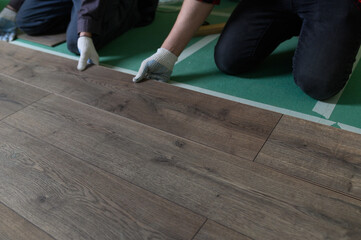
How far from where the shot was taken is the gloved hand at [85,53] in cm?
157

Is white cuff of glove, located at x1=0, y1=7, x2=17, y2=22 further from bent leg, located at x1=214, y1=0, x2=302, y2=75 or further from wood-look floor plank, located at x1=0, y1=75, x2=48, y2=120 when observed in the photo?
bent leg, located at x1=214, y1=0, x2=302, y2=75

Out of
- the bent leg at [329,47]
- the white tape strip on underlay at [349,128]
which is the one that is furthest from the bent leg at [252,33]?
the white tape strip on underlay at [349,128]

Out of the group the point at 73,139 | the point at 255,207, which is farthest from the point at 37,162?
the point at 255,207

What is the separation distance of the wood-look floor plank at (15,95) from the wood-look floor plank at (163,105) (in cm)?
5

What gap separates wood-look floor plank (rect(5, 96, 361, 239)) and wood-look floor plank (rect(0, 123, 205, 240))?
0.13ft

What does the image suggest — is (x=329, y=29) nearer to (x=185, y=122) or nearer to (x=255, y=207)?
(x=185, y=122)

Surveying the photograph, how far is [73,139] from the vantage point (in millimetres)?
1076

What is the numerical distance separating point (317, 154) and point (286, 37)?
2.89ft

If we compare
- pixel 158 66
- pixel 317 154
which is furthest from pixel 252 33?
pixel 317 154

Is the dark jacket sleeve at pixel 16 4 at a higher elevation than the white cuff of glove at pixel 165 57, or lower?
higher

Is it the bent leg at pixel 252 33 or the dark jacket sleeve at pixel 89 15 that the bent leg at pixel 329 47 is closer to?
the bent leg at pixel 252 33

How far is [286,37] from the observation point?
1.61 meters

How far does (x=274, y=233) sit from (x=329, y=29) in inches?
37.5

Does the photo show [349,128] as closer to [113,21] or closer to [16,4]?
[113,21]
